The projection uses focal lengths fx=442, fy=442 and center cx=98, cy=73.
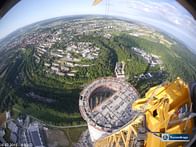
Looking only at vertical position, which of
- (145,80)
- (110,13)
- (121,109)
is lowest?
(121,109)

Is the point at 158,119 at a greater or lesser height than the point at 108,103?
lesser

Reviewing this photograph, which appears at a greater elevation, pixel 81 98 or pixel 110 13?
pixel 110 13

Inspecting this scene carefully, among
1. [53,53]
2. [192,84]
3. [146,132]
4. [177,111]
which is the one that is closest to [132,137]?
[146,132]

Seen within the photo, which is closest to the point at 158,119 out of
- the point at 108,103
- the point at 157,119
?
the point at 157,119

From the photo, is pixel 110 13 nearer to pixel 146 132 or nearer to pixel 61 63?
pixel 61 63

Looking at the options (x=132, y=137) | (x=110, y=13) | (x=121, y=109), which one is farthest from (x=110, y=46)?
(x=132, y=137)

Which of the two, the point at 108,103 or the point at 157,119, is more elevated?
the point at 108,103

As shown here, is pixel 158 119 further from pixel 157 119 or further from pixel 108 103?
pixel 108 103
